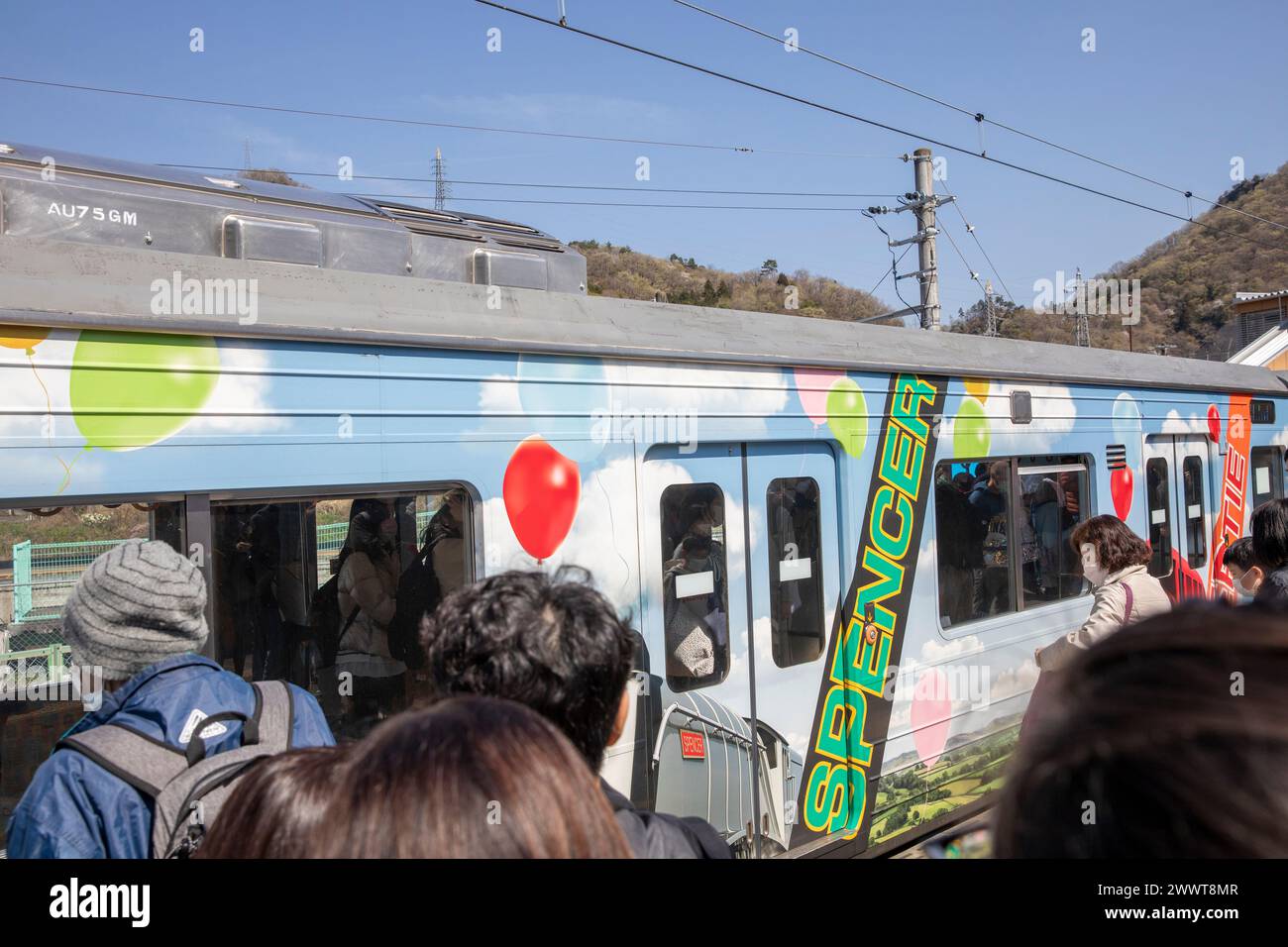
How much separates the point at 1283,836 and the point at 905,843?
4.62 m

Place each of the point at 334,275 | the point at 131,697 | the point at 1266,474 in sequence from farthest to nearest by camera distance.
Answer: the point at 1266,474, the point at 334,275, the point at 131,697

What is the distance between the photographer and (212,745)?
77.6 inches

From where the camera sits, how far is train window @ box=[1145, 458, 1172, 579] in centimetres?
671

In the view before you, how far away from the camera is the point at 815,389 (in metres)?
4.52

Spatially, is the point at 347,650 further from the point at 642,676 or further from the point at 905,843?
the point at 905,843

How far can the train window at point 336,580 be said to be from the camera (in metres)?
2.95

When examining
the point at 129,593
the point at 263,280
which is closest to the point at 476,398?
the point at 263,280

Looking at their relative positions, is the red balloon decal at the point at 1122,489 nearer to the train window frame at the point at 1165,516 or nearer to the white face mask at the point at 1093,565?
the train window frame at the point at 1165,516

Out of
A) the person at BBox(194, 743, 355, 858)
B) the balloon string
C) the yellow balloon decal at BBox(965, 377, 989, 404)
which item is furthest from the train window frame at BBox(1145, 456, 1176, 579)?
the person at BBox(194, 743, 355, 858)

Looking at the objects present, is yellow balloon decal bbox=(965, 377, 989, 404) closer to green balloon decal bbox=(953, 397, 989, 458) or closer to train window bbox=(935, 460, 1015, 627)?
green balloon decal bbox=(953, 397, 989, 458)

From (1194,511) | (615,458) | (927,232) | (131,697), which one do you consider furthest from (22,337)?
(927,232)

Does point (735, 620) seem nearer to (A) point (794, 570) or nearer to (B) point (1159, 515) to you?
(A) point (794, 570)

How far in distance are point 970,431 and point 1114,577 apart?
5.13ft
